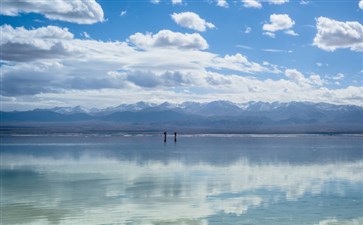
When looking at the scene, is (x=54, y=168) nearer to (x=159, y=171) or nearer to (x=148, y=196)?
(x=159, y=171)

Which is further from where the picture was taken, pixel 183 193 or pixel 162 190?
pixel 162 190

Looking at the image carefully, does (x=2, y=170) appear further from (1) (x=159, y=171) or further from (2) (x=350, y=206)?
(2) (x=350, y=206)

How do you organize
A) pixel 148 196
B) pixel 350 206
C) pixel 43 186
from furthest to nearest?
pixel 43 186
pixel 148 196
pixel 350 206

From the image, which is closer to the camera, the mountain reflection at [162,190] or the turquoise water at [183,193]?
the turquoise water at [183,193]

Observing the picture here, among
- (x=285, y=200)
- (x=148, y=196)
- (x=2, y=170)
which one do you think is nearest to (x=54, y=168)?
(x=2, y=170)

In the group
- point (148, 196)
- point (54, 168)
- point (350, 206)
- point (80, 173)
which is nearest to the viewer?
point (350, 206)

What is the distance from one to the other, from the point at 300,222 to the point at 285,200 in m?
3.98

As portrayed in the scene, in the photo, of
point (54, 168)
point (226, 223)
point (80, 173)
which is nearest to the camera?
point (226, 223)

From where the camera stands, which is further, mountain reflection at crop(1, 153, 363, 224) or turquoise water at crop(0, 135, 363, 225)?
mountain reflection at crop(1, 153, 363, 224)

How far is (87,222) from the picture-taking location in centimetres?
1606

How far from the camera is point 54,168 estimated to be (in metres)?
33.4

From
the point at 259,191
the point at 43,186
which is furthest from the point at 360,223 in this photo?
the point at 43,186

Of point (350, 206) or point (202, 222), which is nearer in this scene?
point (202, 222)

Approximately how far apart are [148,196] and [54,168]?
47.2 ft
